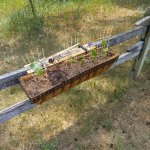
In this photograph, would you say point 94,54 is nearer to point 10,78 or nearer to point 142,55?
point 10,78

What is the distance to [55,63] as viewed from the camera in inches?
162

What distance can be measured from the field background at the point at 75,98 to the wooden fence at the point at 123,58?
582 millimetres

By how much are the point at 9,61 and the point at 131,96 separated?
9.49ft

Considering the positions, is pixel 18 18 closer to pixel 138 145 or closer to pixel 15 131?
pixel 15 131

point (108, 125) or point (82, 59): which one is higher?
point (82, 59)

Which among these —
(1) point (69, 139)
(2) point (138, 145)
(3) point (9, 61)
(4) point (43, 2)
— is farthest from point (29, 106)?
(4) point (43, 2)

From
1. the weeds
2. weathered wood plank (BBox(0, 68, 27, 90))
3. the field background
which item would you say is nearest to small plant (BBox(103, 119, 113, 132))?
the field background

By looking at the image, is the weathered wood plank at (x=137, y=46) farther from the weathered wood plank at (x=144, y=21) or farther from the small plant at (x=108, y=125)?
the small plant at (x=108, y=125)

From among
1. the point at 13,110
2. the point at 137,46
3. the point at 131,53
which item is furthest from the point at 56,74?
the point at 137,46

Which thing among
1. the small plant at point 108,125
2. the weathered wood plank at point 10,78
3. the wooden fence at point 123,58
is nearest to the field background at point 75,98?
the small plant at point 108,125

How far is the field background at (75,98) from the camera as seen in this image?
15.5 feet

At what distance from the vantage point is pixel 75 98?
17.9 ft

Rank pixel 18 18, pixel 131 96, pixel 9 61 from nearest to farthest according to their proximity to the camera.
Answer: pixel 131 96
pixel 9 61
pixel 18 18

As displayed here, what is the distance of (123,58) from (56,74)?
1578 mm
